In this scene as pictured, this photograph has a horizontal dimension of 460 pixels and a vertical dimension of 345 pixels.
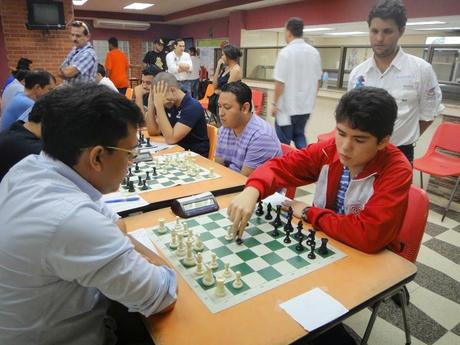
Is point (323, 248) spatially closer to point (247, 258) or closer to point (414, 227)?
point (247, 258)

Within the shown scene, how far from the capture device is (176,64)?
6.90m

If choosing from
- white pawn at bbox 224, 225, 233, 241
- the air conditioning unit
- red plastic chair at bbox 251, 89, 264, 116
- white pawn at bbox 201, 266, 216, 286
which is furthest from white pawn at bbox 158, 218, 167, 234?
the air conditioning unit

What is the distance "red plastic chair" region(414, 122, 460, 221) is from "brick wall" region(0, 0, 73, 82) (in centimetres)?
609

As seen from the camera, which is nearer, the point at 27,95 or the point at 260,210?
the point at 260,210

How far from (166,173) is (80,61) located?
2.87 m

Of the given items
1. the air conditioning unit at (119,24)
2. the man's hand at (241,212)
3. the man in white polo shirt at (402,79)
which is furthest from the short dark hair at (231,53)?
the air conditioning unit at (119,24)

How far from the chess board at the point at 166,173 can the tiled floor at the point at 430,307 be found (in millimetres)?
1231

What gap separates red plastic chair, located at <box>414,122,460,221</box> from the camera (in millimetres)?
3189

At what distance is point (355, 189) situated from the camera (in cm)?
148

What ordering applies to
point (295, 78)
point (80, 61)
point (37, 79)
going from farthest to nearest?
point (80, 61)
point (295, 78)
point (37, 79)

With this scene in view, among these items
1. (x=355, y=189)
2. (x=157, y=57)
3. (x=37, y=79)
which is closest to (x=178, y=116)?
(x=37, y=79)

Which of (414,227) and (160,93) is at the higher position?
(160,93)

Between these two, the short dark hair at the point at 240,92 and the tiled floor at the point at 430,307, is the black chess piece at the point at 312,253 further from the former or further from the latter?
the short dark hair at the point at 240,92

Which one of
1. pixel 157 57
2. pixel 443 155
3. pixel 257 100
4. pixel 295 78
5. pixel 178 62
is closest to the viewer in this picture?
pixel 443 155
